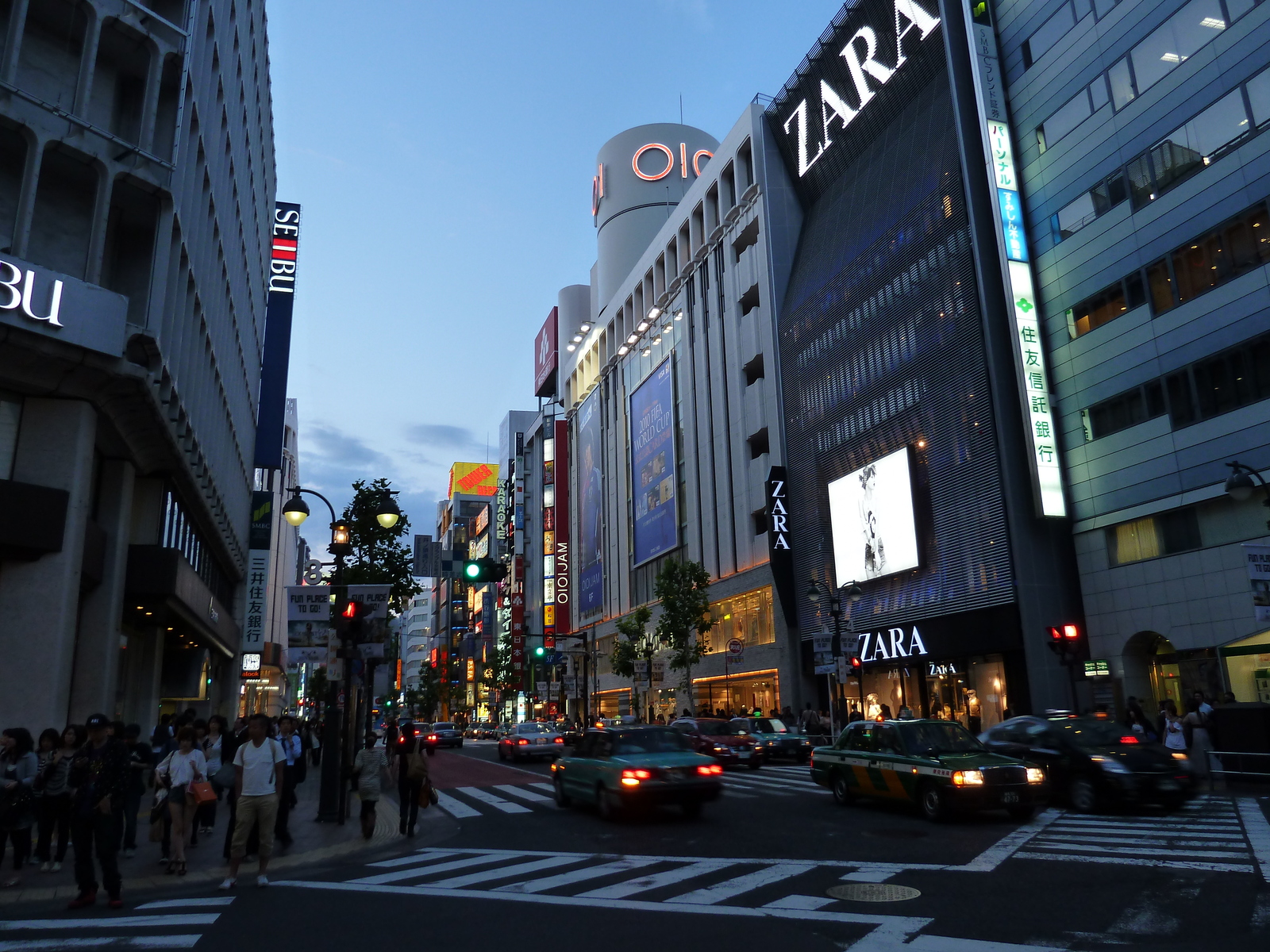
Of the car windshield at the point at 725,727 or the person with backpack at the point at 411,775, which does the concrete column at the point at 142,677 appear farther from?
the person with backpack at the point at 411,775

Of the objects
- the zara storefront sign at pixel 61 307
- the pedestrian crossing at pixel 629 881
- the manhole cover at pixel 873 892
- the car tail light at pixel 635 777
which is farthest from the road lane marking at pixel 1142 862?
the zara storefront sign at pixel 61 307

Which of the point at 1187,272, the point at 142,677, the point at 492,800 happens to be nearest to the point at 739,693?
the point at 142,677

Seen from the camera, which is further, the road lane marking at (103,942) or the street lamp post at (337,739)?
the street lamp post at (337,739)

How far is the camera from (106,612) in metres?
21.9

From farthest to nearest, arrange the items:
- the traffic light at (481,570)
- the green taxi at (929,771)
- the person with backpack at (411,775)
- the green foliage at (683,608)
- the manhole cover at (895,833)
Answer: the green foliage at (683,608) → the traffic light at (481,570) → the person with backpack at (411,775) → the green taxi at (929,771) → the manhole cover at (895,833)

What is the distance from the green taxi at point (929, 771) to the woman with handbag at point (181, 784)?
10.9 m

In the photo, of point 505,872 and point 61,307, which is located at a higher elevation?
point 61,307

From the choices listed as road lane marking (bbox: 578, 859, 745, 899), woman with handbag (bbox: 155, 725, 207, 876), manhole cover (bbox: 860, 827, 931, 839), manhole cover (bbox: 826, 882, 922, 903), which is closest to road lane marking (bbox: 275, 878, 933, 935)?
road lane marking (bbox: 578, 859, 745, 899)

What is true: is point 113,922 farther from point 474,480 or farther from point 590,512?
point 474,480

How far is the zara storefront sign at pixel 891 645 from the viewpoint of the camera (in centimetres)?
3759

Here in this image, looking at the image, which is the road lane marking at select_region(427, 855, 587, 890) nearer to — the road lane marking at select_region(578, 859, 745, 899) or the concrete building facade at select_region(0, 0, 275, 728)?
the road lane marking at select_region(578, 859, 745, 899)

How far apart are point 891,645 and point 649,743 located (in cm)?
2346

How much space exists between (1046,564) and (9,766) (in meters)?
30.7

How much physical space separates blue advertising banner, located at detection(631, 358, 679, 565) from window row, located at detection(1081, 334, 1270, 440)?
33262mm
